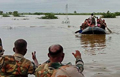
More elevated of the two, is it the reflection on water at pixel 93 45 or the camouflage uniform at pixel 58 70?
the camouflage uniform at pixel 58 70

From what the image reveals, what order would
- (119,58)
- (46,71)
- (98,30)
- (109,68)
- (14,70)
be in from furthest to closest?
(98,30), (119,58), (109,68), (14,70), (46,71)

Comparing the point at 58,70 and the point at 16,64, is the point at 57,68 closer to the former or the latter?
the point at 58,70

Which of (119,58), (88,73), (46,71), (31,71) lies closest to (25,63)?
(31,71)

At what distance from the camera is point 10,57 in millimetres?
3693

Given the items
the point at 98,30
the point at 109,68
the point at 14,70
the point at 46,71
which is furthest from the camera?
the point at 98,30

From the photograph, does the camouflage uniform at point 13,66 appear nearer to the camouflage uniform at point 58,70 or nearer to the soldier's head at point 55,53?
the camouflage uniform at point 58,70

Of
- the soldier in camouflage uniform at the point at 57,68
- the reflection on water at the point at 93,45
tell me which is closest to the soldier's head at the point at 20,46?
the soldier in camouflage uniform at the point at 57,68

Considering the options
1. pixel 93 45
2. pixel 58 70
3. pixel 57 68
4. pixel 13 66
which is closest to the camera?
pixel 58 70

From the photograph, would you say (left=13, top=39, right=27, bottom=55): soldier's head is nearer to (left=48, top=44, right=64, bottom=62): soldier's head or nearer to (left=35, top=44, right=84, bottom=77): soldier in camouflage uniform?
(left=35, top=44, right=84, bottom=77): soldier in camouflage uniform

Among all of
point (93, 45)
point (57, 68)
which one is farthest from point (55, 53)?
point (93, 45)

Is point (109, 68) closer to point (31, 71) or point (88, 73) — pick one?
point (88, 73)

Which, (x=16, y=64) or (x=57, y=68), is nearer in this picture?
(x=57, y=68)

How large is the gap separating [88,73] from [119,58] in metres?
2.69

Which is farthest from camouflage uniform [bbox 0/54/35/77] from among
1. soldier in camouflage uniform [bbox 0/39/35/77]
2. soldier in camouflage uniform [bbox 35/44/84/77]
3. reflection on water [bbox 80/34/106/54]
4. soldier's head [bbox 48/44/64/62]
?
reflection on water [bbox 80/34/106/54]
